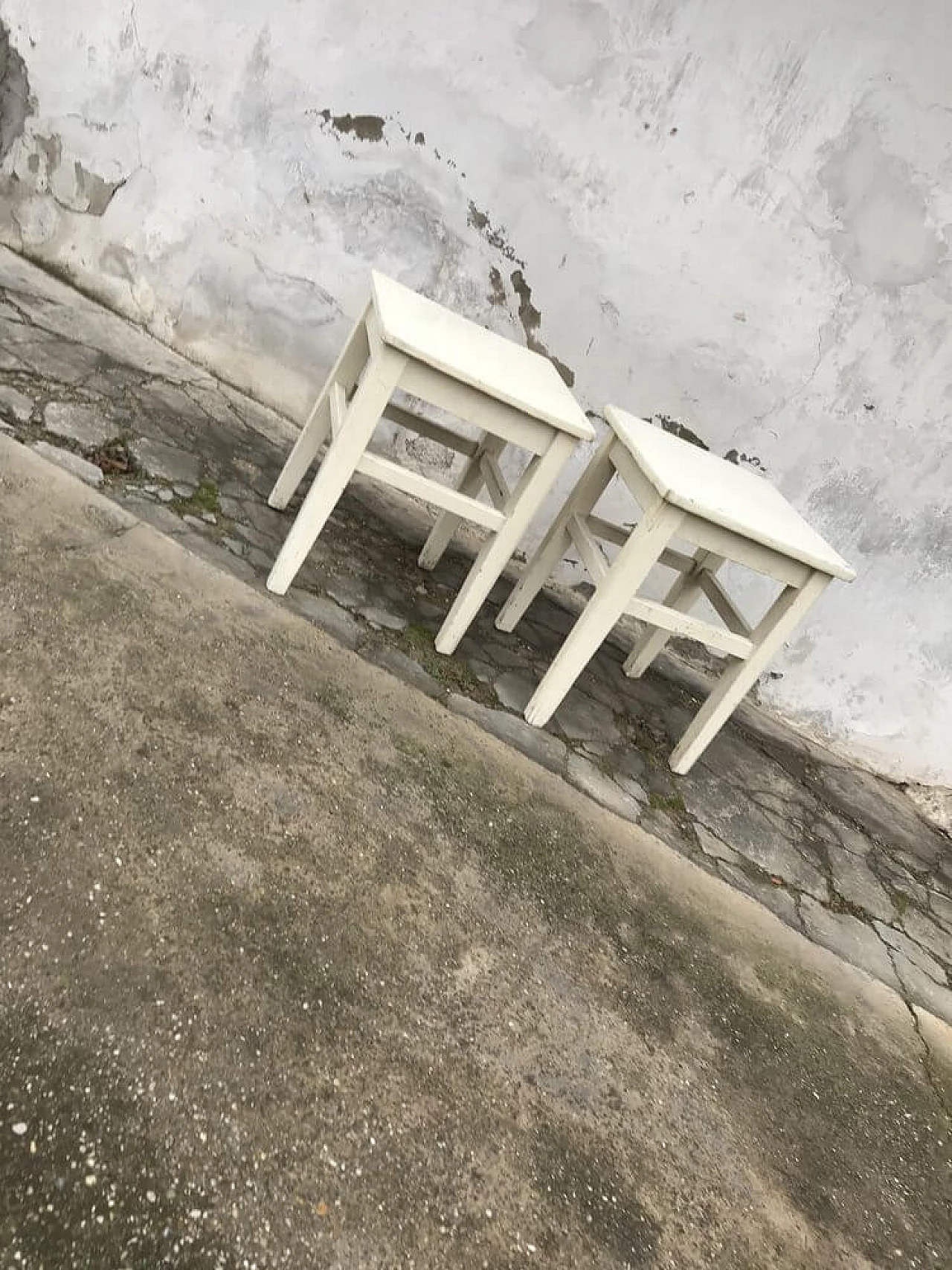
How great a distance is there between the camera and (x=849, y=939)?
6.03 ft

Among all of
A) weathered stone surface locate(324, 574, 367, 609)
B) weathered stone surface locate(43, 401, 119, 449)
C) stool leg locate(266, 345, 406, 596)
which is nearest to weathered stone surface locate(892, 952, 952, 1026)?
weathered stone surface locate(324, 574, 367, 609)

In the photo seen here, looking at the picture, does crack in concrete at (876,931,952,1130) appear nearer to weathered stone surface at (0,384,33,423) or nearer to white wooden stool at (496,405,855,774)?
white wooden stool at (496,405,855,774)

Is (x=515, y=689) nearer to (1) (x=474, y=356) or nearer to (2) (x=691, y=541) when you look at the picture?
(2) (x=691, y=541)

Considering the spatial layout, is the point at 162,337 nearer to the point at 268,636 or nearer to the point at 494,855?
the point at 268,636

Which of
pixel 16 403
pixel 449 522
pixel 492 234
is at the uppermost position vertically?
pixel 492 234

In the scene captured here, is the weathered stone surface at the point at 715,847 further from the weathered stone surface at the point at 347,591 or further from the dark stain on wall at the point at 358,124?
the dark stain on wall at the point at 358,124

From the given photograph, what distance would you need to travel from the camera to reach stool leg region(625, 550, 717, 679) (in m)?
2.36

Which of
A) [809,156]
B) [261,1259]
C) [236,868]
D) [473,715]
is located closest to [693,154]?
[809,156]

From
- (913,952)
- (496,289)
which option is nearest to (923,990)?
(913,952)

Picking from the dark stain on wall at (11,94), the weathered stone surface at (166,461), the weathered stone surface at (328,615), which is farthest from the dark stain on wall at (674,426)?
the dark stain on wall at (11,94)

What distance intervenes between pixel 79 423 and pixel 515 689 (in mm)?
1347

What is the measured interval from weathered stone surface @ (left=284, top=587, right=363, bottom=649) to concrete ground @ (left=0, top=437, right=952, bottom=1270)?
0.07m

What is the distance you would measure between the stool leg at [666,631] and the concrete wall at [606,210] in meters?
0.47

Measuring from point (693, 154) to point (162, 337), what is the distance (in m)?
1.84
